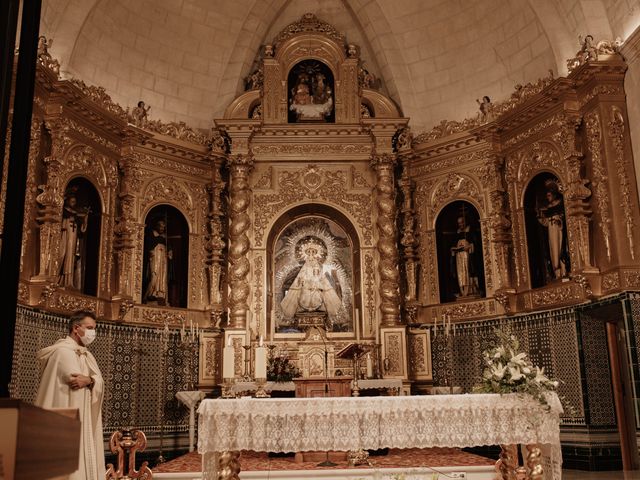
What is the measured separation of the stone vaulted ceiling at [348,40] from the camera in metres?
13.1

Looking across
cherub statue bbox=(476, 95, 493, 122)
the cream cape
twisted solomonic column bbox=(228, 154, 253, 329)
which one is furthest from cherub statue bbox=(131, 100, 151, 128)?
the cream cape

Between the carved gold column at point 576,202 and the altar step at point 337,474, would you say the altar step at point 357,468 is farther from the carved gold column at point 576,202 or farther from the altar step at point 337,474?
the carved gold column at point 576,202

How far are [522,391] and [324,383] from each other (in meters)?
3.42

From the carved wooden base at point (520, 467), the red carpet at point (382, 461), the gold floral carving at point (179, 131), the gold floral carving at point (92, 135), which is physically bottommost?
the red carpet at point (382, 461)

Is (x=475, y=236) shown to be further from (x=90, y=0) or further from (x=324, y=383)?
(x=90, y=0)

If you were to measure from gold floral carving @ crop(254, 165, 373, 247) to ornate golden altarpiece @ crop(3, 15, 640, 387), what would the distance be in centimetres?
3

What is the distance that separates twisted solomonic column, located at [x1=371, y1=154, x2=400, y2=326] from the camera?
13727mm

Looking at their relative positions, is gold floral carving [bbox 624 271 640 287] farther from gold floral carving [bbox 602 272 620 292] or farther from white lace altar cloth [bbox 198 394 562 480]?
white lace altar cloth [bbox 198 394 562 480]

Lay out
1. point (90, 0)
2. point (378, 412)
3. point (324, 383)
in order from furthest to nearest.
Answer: point (90, 0) < point (324, 383) < point (378, 412)

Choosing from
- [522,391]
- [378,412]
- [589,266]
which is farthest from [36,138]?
[589,266]

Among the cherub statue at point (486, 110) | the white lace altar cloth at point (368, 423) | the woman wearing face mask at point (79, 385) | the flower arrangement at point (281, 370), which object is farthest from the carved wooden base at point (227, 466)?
the cherub statue at point (486, 110)

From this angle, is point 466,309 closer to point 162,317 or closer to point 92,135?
point 162,317

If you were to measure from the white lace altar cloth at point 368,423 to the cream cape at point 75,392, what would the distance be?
1032mm

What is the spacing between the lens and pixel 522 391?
6.95 m
